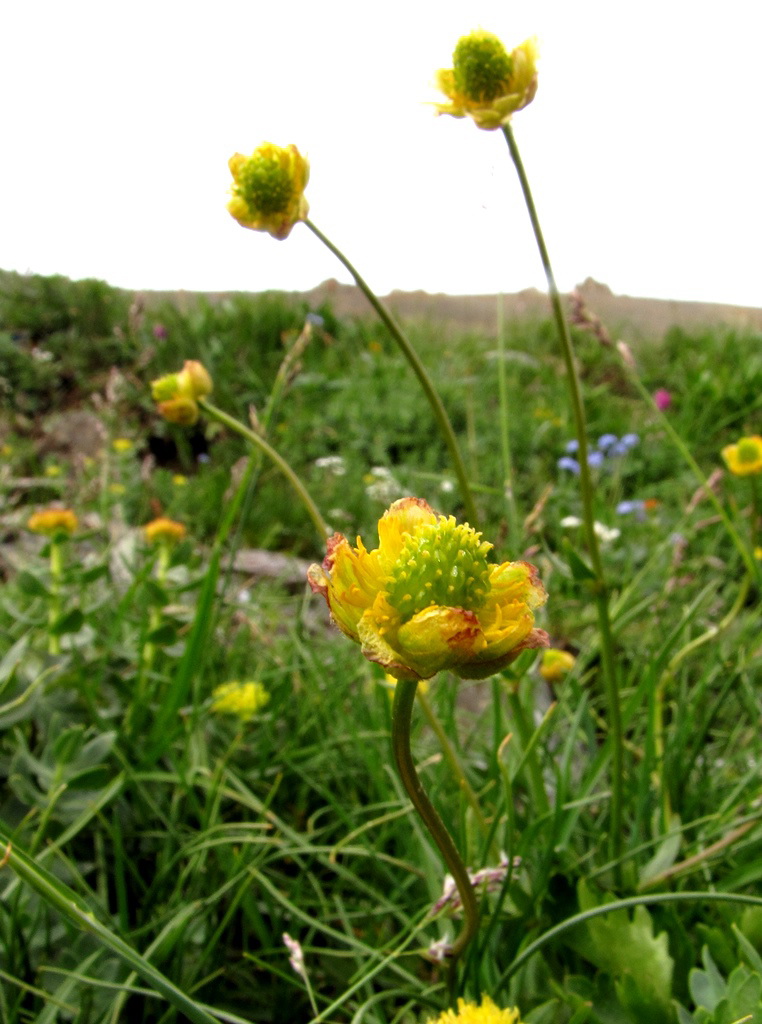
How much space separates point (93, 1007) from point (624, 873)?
1.41ft

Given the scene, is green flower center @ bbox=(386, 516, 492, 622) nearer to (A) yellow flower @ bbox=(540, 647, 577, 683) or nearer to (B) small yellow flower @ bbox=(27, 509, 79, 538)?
(A) yellow flower @ bbox=(540, 647, 577, 683)

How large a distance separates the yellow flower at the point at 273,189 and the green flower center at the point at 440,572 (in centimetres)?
35

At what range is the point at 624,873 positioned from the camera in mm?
667

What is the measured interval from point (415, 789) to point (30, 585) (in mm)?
625

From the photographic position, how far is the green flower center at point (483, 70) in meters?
0.61

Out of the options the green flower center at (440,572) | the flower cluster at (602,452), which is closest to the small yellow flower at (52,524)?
the green flower center at (440,572)

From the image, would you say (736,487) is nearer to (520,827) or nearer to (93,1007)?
(520,827)

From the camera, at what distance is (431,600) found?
318mm

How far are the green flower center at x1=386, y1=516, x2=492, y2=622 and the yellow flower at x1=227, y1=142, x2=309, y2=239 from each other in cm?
35

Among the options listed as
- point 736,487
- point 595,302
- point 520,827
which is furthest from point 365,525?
point 595,302

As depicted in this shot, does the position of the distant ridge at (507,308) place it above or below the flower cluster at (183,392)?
above

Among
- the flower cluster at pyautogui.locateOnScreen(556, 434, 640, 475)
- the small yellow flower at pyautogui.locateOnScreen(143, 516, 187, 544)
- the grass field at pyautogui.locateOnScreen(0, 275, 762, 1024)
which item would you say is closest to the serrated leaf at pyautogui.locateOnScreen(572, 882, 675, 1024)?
the grass field at pyautogui.locateOnScreen(0, 275, 762, 1024)

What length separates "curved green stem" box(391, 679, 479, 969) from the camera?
0.33 meters

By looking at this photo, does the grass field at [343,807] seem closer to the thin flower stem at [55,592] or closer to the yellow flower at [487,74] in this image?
the thin flower stem at [55,592]
